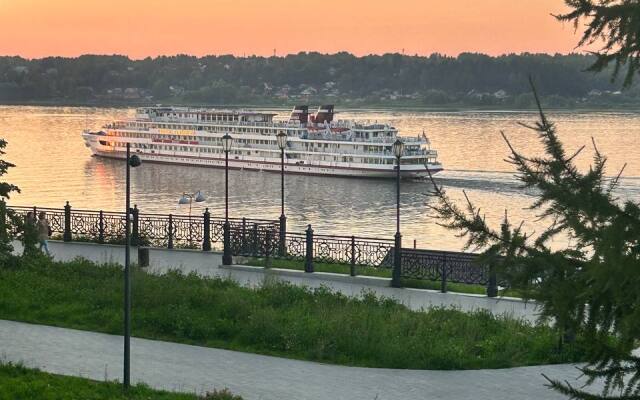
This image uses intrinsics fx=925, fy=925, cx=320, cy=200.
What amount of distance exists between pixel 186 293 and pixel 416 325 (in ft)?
13.8

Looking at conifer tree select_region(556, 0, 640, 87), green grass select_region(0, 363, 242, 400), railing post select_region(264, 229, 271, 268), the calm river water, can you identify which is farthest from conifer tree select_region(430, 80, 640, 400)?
the calm river water

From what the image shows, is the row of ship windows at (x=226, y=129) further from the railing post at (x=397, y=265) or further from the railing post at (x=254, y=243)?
the railing post at (x=397, y=265)

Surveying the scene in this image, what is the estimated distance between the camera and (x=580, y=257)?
609cm

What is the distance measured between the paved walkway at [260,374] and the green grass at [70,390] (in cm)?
57

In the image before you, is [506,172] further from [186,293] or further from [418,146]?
[186,293]

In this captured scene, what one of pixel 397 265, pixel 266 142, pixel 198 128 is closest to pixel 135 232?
pixel 397 265

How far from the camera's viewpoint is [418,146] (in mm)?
68625

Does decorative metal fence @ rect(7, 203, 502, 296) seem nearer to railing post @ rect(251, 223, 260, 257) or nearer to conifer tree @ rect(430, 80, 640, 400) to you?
railing post @ rect(251, 223, 260, 257)

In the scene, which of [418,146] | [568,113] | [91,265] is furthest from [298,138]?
[568,113]

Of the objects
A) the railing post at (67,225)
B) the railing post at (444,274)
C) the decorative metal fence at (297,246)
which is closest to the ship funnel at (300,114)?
the decorative metal fence at (297,246)

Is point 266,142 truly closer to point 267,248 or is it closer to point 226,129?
point 226,129

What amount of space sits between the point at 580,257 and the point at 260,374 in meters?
7.23

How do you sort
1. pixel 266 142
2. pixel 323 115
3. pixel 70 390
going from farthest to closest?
pixel 323 115, pixel 266 142, pixel 70 390

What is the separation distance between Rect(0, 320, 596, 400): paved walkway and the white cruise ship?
1992 inches
